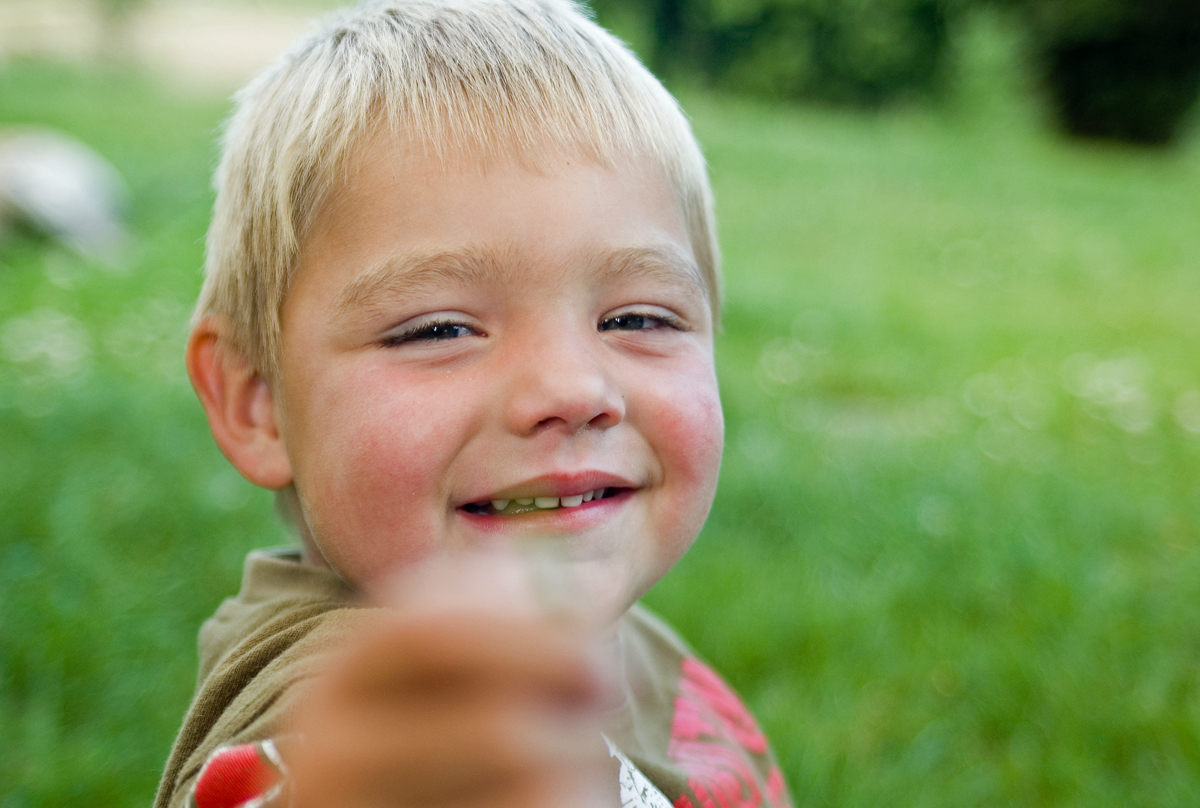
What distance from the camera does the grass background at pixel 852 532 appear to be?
2119 millimetres

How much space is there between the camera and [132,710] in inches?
81.8

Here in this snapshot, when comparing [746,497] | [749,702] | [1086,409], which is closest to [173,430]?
[746,497]

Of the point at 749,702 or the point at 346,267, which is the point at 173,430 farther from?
the point at 346,267

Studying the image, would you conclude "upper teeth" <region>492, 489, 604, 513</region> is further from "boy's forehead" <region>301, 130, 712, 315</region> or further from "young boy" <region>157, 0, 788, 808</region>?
"boy's forehead" <region>301, 130, 712, 315</region>

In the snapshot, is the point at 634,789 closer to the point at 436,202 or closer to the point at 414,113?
the point at 436,202

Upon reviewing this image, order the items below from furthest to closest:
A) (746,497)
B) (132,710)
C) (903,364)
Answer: (903,364) < (746,497) < (132,710)

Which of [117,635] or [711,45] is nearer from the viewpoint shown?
[117,635]

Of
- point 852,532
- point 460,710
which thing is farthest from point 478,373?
point 852,532

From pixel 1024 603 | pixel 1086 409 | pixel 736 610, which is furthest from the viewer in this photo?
pixel 1086 409

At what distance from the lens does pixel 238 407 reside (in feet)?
4.61

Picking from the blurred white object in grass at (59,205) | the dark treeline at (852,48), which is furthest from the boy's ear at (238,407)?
the dark treeline at (852,48)

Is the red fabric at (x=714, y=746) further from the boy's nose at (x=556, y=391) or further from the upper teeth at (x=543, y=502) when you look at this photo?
the boy's nose at (x=556, y=391)

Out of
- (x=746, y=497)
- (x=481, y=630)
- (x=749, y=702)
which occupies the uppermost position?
(x=481, y=630)

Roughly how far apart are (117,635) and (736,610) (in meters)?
A: 1.35
